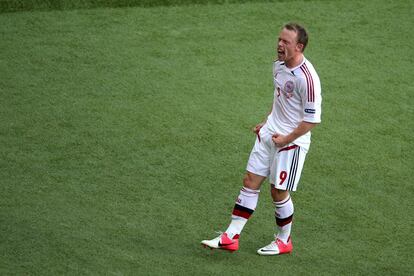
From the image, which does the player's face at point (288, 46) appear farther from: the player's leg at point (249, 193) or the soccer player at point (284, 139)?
the player's leg at point (249, 193)

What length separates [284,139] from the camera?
565cm

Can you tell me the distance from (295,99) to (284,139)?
0.95ft

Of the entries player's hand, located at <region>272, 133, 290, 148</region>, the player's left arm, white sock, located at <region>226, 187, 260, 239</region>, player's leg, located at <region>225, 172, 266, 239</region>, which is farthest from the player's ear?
white sock, located at <region>226, 187, 260, 239</region>

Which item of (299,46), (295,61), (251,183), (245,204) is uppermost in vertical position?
(299,46)

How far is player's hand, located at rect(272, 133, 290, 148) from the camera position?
5.65 metres

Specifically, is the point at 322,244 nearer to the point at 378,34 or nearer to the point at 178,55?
the point at 178,55

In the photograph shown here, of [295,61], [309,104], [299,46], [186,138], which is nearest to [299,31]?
[299,46]

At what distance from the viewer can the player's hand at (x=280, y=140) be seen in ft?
18.5

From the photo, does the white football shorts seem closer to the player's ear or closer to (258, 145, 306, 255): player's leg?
(258, 145, 306, 255): player's leg

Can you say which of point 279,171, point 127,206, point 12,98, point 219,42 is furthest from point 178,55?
point 279,171

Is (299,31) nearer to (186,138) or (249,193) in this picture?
(249,193)

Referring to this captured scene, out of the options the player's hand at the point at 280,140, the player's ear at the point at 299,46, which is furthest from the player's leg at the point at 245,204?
the player's ear at the point at 299,46

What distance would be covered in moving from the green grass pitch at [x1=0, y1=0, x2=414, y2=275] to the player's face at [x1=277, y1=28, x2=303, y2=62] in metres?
1.48

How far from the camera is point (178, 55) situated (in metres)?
8.96
